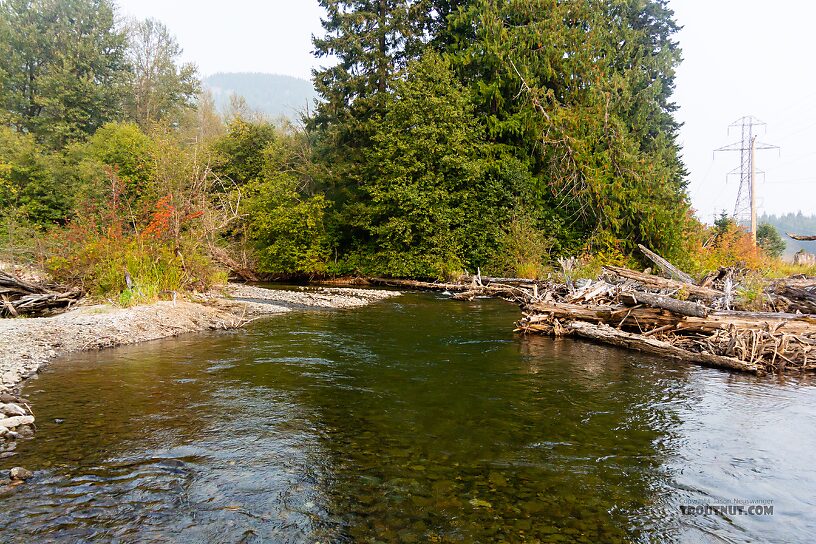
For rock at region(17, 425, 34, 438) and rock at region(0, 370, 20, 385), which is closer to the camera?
rock at region(17, 425, 34, 438)

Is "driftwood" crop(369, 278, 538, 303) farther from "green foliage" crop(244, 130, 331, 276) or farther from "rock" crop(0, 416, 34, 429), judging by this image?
"rock" crop(0, 416, 34, 429)

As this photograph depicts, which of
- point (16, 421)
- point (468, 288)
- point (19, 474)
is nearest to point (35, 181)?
point (468, 288)

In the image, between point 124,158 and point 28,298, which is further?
point 124,158

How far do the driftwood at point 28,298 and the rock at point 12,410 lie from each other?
7.93 metres

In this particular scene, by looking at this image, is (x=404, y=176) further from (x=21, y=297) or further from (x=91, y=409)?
(x=91, y=409)

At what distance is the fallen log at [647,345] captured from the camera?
886 centimetres

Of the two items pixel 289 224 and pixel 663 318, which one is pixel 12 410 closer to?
pixel 663 318

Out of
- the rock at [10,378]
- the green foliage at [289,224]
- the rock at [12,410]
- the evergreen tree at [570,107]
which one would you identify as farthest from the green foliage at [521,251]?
the rock at [12,410]

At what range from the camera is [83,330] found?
33.0ft

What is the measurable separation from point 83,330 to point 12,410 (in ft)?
16.6

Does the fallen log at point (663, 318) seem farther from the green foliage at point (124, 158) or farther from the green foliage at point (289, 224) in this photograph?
the green foliage at point (124, 158)

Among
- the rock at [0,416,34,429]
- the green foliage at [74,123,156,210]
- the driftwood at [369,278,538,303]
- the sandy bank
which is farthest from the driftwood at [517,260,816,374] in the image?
the green foliage at [74,123,156,210]

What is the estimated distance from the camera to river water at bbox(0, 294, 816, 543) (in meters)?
3.79

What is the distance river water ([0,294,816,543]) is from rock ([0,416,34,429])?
0.15 m
